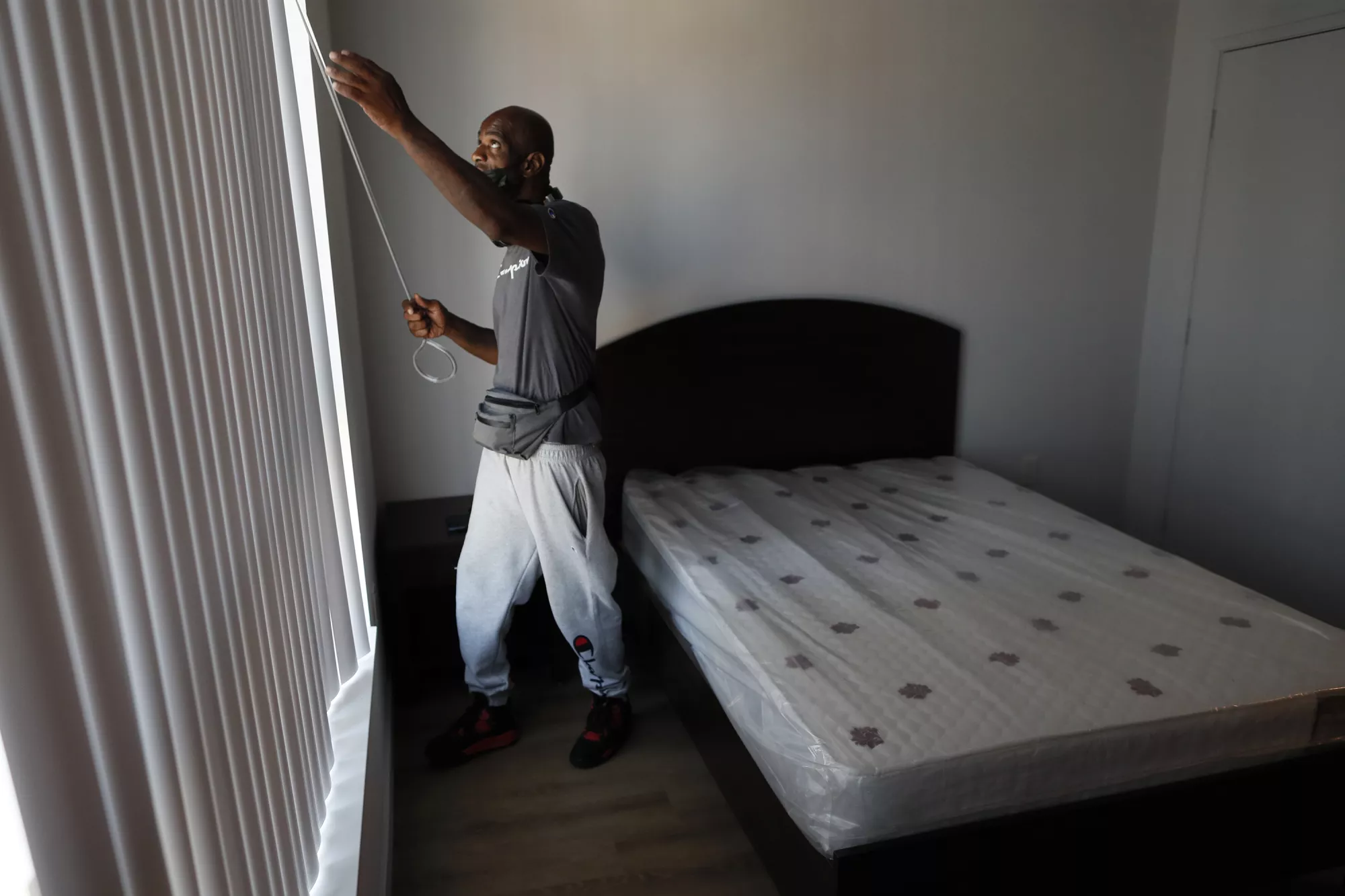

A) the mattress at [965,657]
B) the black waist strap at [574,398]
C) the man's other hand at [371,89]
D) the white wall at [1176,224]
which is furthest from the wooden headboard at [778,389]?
the man's other hand at [371,89]

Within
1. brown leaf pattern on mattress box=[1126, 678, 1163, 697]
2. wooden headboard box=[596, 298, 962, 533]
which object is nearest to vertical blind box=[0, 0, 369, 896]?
brown leaf pattern on mattress box=[1126, 678, 1163, 697]

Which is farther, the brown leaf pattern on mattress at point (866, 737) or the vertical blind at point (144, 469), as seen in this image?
the brown leaf pattern on mattress at point (866, 737)

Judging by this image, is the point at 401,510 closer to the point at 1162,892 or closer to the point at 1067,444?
the point at 1162,892

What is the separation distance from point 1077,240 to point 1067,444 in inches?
30.6

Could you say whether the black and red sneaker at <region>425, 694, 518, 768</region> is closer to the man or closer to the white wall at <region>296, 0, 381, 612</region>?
the man

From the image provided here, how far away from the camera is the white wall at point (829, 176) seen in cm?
270

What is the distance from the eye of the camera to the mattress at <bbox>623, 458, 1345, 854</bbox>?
1.51 metres

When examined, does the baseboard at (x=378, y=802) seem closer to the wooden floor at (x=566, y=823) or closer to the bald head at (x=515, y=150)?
the wooden floor at (x=566, y=823)

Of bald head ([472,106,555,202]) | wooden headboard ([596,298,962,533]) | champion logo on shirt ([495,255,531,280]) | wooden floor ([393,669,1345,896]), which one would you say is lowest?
wooden floor ([393,669,1345,896])

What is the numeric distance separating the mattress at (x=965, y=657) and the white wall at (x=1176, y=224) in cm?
107

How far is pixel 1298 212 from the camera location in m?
2.88

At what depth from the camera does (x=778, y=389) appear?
10.1 ft

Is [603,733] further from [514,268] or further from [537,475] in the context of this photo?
[514,268]

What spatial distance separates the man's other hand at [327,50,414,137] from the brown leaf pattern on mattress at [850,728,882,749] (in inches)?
50.4
